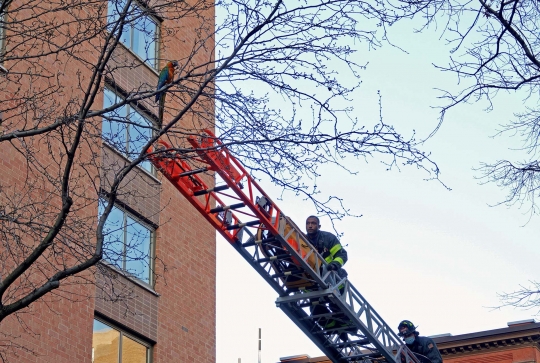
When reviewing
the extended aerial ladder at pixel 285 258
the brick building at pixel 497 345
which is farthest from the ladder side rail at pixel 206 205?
the brick building at pixel 497 345

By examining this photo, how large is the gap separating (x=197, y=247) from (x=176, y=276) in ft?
3.66

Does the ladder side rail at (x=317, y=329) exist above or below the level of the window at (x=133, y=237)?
below

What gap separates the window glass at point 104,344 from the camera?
51.5ft

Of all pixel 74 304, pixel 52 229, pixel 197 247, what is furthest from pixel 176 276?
pixel 52 229

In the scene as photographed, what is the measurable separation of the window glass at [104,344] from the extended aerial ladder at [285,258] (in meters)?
2.72

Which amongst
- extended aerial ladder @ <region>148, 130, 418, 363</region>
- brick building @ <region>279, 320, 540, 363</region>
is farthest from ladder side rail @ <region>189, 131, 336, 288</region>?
brick building @ <region>279, 320, 540, 363</region>

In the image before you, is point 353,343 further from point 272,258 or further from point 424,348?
point 272,258

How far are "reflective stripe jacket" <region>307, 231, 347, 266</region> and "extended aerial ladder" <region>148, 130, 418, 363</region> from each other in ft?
0.55

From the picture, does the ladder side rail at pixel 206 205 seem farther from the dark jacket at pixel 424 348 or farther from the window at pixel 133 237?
the dark jacket at pixel 424 348

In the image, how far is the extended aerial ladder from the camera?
47.9 feet

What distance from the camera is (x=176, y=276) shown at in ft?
60.0

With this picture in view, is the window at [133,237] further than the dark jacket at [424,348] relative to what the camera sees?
No

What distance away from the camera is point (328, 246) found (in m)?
15.5

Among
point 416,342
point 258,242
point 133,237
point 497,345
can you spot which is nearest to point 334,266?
point 258,242
